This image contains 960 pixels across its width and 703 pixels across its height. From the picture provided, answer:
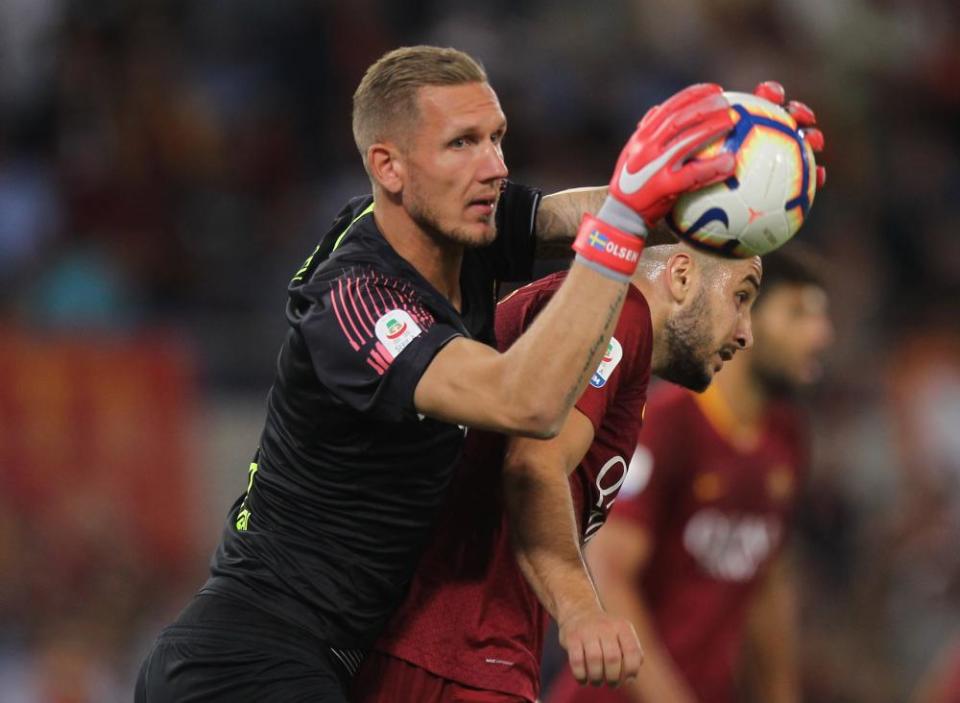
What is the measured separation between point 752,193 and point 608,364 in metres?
0.77

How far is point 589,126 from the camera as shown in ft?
35.3

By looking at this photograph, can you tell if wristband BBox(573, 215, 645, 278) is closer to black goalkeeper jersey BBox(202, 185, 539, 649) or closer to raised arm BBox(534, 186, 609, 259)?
black goalkeeper jersey BBox(202, 185, 539, 649)

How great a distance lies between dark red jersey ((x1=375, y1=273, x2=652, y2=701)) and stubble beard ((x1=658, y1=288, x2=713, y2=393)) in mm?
267

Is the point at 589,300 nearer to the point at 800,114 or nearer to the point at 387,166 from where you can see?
the point at 387,166

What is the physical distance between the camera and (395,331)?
150 inches

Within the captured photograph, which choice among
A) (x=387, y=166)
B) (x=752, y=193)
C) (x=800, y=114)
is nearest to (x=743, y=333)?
(x=800, y=114)

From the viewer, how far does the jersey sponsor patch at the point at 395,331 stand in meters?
3.80

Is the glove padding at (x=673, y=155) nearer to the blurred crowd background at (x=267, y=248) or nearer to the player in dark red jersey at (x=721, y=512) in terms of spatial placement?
the player in dark red jersey at (x=721, y=512)

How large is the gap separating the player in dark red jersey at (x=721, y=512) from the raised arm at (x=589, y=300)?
2.36 meters

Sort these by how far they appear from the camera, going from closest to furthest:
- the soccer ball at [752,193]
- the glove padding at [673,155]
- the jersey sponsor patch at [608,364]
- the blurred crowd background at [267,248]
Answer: the glove padding at [673,155], the soccer ball at [752,193], the jersey sponsor patch at [608,364], the blurred crowd background at [267,248]

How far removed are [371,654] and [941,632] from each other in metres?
5.93

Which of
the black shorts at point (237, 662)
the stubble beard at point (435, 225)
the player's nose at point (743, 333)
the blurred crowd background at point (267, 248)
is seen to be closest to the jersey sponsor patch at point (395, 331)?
the stubble beard at point (435, 225)

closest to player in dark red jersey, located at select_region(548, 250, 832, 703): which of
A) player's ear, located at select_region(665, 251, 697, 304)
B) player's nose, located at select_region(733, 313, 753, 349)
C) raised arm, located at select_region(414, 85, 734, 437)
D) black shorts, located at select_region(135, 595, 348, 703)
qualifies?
player's nose, located at select_region(733, 313, 753, 349)

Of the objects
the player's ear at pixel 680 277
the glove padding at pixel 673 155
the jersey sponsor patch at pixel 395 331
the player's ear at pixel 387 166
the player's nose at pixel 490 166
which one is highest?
the glove padding at pixel 673 155
